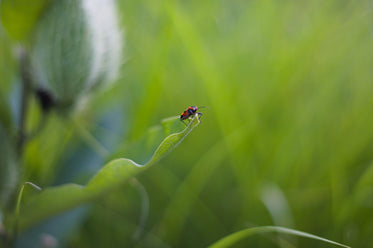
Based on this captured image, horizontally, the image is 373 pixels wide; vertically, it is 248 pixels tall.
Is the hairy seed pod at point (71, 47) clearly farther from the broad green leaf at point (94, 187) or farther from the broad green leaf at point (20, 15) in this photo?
the broad green leaf at point (94, 187)

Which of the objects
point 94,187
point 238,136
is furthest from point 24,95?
point 238,136

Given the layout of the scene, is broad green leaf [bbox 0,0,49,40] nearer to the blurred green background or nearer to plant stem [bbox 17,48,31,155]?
plant stem [bbox 17,48,31,155]

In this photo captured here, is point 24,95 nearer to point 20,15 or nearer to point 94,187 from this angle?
point 20,15

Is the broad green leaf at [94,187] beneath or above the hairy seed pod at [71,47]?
beneath

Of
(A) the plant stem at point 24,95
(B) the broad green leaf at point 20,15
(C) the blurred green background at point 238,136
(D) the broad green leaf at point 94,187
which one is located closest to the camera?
(D) the broad green leaf at point 94,187

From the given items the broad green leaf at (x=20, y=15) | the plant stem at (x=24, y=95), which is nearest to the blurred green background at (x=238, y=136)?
the plant stem at (x=24, y=95)

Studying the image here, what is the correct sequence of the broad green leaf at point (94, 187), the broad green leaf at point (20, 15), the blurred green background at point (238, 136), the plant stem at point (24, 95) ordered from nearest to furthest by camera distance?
the broad green leaf at point (94, 187) < the broad green leaf at point (20, 15) < the plant stem at point (24, 95) < the blurred green background at point (238, 136)
